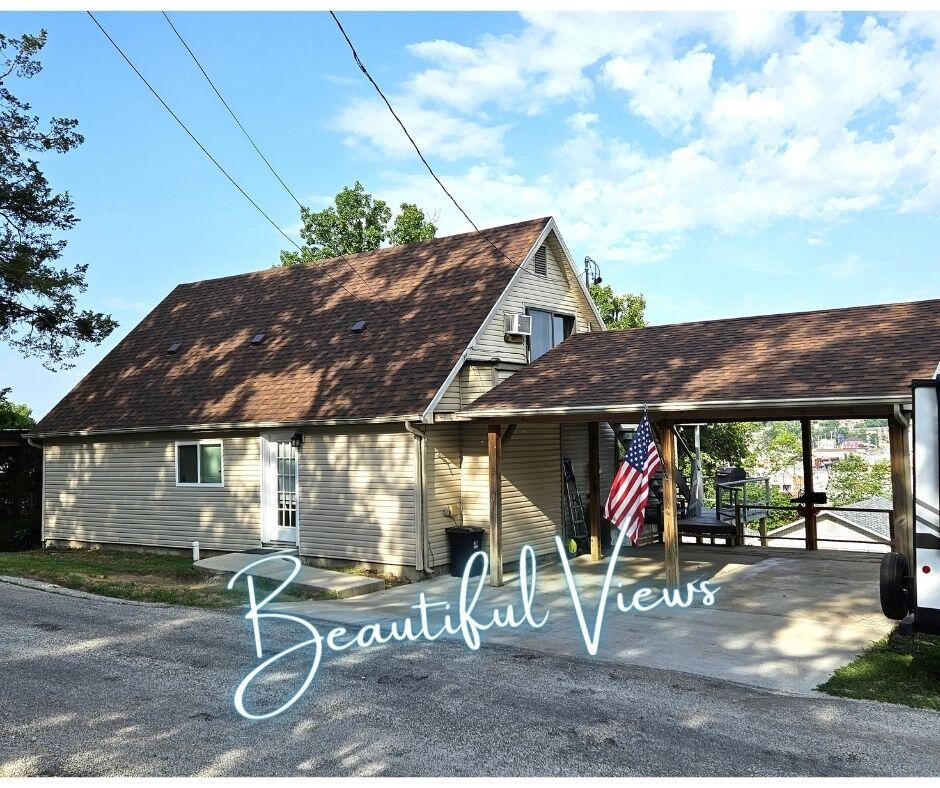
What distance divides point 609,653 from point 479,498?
6396 mm

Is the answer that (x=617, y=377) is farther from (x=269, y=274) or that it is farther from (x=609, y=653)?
(x=269, y=274)

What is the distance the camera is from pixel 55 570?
51.5ft

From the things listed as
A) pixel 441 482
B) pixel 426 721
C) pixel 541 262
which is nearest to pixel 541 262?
pixel 541 262

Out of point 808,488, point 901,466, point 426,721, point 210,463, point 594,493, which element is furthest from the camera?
point 210,463

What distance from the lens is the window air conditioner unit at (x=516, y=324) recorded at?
16.9m

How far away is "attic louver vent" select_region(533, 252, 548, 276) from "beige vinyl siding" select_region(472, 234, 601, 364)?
115 millimetres

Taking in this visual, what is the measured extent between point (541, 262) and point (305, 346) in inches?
219

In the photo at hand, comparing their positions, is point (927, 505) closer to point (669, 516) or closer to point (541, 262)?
point (669, 516)

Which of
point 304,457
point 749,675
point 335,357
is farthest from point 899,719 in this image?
point 335,357

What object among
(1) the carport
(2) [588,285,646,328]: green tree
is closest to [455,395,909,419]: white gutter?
(1) the carport

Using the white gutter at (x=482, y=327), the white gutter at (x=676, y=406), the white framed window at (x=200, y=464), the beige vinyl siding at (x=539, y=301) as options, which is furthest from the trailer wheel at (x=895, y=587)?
the white framed window at (x=200, y=464)

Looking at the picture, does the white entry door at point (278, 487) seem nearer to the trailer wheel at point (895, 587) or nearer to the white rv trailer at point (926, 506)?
the trailer wheel at point (895, 587)

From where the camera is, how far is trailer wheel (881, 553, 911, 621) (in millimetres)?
8414

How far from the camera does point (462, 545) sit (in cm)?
1486
